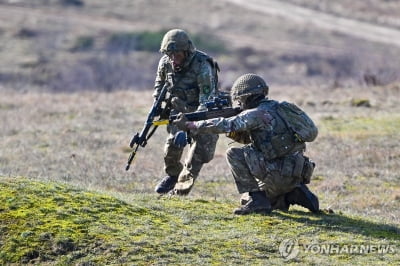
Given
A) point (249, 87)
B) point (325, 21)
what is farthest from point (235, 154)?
point (325, 21)

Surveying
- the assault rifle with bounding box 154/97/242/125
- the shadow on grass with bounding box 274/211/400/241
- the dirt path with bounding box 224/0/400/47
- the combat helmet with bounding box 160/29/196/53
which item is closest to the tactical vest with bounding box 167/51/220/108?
the combat helmet with bounding box 160/29/196/53

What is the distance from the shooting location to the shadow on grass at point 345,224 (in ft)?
31.6

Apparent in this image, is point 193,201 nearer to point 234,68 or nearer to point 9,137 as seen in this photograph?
point 9,137

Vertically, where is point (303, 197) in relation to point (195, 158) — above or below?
above

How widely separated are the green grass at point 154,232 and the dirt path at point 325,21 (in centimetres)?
4272

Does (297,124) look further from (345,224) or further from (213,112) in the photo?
(345,224)

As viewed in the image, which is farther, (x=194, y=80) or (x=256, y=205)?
(x=194, y=80)

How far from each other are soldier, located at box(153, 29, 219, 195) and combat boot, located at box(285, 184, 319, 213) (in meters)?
1.65

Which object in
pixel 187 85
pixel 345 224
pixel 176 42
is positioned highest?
pixel 176 42

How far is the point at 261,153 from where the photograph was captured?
9.99 metres

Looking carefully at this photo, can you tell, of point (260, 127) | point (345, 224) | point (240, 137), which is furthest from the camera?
point (240, 137)

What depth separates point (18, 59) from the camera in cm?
4506

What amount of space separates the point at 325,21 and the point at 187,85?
47631 millimetres

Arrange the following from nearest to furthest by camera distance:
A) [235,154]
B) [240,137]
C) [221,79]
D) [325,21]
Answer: [235,154] → [240,137] → [221,79] → [325,21]
